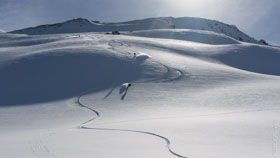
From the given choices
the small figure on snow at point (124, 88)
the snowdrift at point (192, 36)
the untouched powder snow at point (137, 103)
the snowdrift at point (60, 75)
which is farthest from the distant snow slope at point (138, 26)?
the small figure on snow at point (124, 88)

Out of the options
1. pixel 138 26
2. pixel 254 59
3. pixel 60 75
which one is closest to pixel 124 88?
pixel 60 75

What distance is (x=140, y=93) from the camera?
20781 millimetres

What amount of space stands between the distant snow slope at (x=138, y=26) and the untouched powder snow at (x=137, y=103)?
8606 cm

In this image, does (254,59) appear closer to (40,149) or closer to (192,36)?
(192,36)

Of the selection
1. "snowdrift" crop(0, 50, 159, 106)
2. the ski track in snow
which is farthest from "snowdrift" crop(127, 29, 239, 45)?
the ski track in snow

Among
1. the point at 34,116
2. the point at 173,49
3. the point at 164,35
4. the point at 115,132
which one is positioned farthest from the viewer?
the point at 164,35

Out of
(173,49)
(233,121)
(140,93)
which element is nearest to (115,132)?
(233,121)

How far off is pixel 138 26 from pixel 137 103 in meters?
109

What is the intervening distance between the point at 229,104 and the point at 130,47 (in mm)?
Result: 21295

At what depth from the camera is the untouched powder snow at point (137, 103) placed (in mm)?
7918

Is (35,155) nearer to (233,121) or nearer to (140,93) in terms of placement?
(233,121)

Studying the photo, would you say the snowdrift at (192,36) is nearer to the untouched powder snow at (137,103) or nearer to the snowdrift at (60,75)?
the untouched powder snow at (137,103)

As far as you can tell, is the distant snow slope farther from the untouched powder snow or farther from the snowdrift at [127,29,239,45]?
the untouched powder snow

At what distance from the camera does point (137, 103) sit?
18422 millimetres
